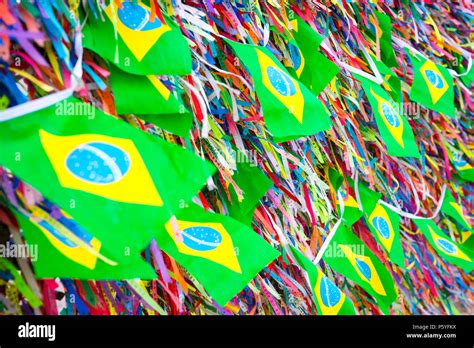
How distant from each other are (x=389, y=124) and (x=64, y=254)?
0.52 metres

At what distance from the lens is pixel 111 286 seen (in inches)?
17.7

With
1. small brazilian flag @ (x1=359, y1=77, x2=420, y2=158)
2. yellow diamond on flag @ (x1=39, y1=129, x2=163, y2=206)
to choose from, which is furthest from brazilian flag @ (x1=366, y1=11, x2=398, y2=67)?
yellow diamond on flag @ (x1=39, y1=129, x2=163, y2=206)

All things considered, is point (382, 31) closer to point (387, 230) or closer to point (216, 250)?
point (387, 230)

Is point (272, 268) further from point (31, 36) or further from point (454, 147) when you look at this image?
point (454, 147)

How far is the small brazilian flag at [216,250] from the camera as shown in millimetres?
480

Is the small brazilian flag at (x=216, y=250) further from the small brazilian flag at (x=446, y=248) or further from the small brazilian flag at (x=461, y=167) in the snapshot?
the small brazilian flag at (x=461, y=167)

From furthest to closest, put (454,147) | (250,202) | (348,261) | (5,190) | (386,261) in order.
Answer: (454,147) → (386,261) → (348,261) → (250,202) → (5,190)

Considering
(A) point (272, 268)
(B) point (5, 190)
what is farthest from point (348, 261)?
(B) point (5, 190)

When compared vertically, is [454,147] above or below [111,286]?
below

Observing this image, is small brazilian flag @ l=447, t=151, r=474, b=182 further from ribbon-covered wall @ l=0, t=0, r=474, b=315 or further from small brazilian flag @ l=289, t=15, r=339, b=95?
small brazilian flag @ l=289, t=15, r=339, b=95

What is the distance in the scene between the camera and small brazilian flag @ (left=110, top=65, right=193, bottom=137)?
45cm

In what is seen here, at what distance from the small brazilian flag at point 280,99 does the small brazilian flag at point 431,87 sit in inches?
13.5

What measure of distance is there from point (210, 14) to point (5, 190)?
321 millimetres

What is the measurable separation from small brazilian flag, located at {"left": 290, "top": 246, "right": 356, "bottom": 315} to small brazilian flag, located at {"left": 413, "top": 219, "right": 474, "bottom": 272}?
278mm
